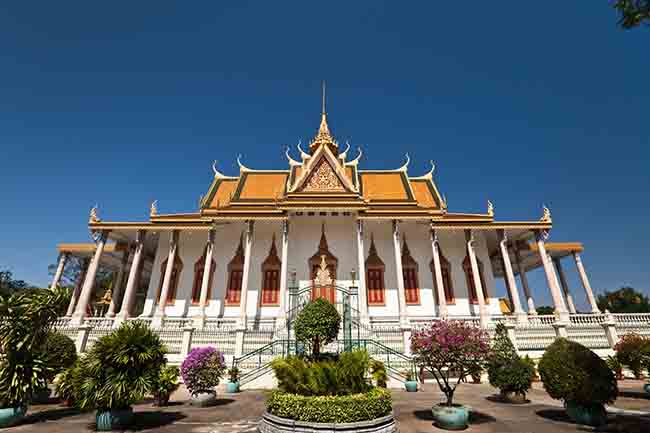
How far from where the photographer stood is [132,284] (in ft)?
58.5

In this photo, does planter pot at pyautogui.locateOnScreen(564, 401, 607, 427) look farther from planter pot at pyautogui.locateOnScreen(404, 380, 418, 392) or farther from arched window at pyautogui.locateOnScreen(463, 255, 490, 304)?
arched window at pyautogui.locateOnScreen(463, 255, 490, 304)

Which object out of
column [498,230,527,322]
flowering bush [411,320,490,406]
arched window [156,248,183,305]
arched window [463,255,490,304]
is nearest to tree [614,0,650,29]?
flowering bush [411,320,490,406]

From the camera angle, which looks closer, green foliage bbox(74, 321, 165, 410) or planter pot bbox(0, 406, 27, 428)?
green foliage bbox(74, 321, 165, 410)

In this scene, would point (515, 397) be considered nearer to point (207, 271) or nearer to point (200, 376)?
point (200, 376)

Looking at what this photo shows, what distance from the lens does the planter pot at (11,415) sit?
6984mm

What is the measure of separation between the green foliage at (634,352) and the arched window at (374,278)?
10.2 meters

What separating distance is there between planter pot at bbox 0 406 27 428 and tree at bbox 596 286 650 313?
2135 inches

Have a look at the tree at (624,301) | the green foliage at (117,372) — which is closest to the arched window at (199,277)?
the green foliage at (117,372)

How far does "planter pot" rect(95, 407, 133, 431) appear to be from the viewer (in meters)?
6.55

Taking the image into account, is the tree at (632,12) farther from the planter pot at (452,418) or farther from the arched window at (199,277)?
the arched window at (199,277)

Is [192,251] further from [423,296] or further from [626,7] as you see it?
[626,7]

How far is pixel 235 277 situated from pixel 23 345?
11.8 m

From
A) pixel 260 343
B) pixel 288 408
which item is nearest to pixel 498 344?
pixel 288 408

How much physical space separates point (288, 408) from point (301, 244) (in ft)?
45.5
